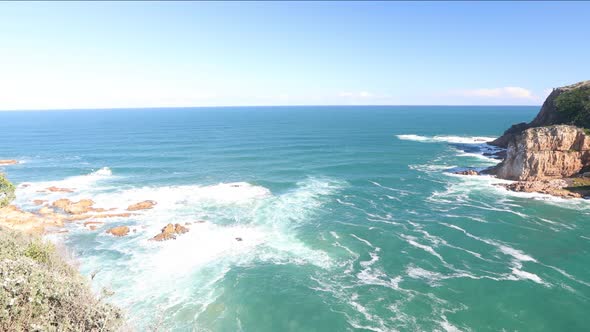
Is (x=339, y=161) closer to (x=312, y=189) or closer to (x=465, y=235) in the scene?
(x=312, y=189)

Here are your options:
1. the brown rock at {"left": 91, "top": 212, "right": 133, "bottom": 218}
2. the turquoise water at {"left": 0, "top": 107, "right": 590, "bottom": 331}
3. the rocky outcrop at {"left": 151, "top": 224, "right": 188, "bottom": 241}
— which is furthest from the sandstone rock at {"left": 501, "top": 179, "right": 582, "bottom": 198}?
the brown rock at {"left": 91, "top": 212, "right": 133, "bottom": 218}

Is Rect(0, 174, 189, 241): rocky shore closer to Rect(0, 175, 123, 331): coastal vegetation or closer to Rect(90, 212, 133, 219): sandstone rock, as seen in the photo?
Rect(90, 212, 133, 219): sandstone rock

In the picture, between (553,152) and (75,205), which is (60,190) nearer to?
(75,205)

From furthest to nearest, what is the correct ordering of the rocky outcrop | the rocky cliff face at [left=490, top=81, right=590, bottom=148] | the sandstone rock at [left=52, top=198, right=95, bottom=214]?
the rocky cliff face at [left=490, top=81, right=590, bottom=148] < the sandstone rock at [left=52, top=198, right=95, bottom=214] < the rocky outcrop

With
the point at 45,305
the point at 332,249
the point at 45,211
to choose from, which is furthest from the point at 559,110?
the point at 45,211

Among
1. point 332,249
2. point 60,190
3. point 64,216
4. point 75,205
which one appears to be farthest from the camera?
point 60,190

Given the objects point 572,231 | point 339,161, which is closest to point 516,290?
point 572,231
